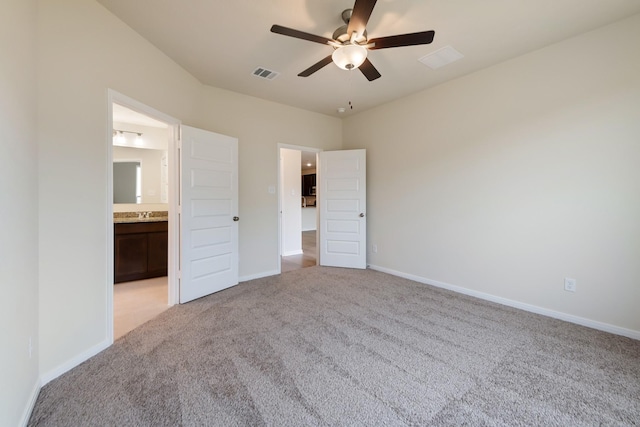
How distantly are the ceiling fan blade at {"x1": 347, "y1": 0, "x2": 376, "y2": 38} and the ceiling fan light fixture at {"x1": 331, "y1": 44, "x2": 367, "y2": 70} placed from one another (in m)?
0.08

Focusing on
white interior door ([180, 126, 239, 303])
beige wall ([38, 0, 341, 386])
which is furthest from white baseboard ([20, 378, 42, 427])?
white interior door ([180, 126, 239, 303])

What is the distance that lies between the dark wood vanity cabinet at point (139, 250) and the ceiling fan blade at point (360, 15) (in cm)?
370

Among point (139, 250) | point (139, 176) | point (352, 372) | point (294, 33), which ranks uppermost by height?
point (294, 33)

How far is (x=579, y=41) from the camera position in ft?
8.08

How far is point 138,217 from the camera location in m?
4.00

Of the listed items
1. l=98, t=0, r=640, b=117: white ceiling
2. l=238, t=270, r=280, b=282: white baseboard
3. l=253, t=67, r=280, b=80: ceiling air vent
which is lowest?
l=238, t=270, r=280, b=282: white baseboard

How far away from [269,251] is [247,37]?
2817mm

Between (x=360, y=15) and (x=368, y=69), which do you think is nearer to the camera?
(x=360, y=15)

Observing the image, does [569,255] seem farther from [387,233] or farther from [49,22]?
[49,22]

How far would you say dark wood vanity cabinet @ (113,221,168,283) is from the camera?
367 cm

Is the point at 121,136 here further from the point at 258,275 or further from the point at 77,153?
the point at 258,275

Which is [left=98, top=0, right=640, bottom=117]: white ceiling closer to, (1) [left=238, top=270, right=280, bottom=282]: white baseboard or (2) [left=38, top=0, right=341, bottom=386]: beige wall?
(2) [left=38, top=0, right=341, bottom=386]: beige wall

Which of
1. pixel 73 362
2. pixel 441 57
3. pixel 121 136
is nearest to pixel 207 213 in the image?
pixel 73 362

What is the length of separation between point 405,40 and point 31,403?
331 centimetres
